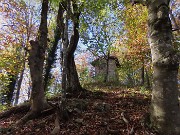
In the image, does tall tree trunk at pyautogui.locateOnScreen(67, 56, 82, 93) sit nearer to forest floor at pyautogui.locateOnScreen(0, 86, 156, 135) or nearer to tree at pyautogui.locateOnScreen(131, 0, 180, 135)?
forest floor at pyautogui.locateOnScreen(0, 86, 156, 135)

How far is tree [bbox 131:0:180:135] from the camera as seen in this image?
180 inches

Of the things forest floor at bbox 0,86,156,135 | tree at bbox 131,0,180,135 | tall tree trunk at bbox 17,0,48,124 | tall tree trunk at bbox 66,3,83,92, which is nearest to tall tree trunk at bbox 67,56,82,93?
tall tree trunk at bbox 66,3,83,92

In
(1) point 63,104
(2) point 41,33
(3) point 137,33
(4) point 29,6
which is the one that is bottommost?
(1) point 63,104

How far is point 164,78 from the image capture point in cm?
466

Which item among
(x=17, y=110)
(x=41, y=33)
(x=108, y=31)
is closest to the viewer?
(x=41, y=33)

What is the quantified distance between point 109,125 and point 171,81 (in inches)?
83.3

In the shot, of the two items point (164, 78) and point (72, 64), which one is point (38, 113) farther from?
point (164, 78)

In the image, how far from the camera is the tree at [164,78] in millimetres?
4578

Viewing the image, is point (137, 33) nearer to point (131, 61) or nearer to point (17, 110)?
point (131, 61)

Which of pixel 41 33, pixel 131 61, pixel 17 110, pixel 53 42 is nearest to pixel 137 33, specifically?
pixel 131 61

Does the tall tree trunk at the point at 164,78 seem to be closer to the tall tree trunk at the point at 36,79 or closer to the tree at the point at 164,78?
the tree at the point at 164,78

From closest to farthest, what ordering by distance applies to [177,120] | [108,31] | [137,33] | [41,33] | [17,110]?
[177,120] < [41,33] < [17,110] < [137,33] < [108,31]

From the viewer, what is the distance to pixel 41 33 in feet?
25.2

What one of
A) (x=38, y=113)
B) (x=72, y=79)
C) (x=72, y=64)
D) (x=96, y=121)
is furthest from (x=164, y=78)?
(x=72, y=64)
